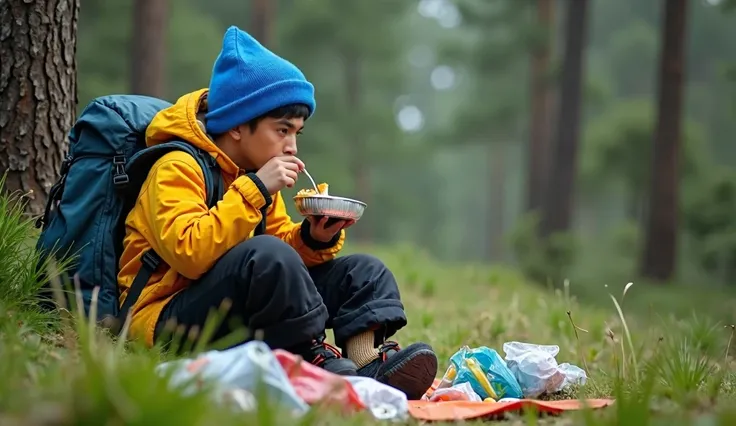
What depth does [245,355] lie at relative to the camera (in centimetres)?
227

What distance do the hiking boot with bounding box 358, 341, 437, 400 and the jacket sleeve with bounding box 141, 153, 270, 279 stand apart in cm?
72

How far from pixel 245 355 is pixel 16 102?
2.35m

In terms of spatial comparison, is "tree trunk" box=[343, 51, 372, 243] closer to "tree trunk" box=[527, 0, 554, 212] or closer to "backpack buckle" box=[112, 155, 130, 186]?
"tree trunk" box=[527, 0, 554, 212]

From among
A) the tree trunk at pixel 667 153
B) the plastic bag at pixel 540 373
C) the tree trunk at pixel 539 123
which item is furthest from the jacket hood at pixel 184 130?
the tree trunk at pixel 539 123

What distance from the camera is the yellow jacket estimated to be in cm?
287

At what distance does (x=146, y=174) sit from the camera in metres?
3.12

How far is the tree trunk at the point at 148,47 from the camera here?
10492mm

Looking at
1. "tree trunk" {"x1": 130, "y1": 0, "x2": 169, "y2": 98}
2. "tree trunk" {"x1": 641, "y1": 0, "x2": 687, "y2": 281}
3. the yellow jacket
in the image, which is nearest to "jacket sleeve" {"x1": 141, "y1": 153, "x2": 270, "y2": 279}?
the yellow jacket

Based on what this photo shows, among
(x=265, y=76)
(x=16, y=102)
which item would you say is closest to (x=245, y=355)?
(x=265, y=76)

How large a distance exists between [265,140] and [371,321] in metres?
0.83

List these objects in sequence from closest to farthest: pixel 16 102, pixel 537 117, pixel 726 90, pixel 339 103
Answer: pixel 16 102 → pixel 537 117 → pixel 339 103 → pixel 726 90

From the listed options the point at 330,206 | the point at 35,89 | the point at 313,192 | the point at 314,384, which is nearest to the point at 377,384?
the point at 314,384

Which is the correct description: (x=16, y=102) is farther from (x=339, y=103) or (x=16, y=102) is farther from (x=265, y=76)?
(x=339, y=103)

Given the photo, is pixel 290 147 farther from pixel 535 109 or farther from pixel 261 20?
pixel 535 109
